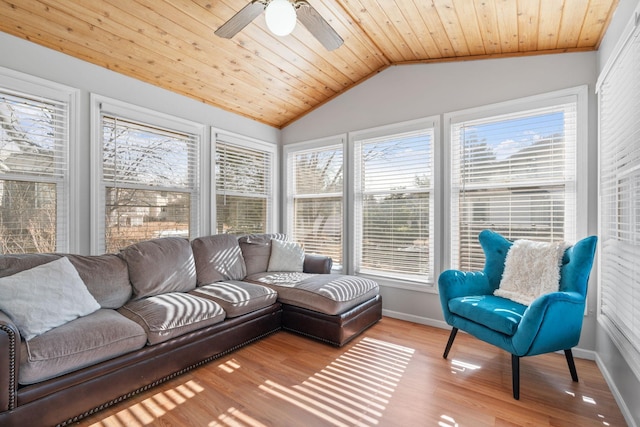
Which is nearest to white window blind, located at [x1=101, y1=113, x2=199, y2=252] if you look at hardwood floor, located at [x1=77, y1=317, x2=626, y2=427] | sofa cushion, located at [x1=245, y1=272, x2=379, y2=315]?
sofa cushion, located at [x1=245, y1=272, x2=379, y2=315]

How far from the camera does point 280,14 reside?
5.80 feet

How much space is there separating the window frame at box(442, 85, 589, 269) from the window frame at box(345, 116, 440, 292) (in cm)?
10

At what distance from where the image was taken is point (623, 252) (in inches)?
74.9

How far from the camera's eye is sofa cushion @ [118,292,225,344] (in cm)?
204

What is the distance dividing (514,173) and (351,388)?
2.35 metres

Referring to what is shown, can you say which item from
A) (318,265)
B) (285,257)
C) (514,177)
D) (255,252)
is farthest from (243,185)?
(514,177)

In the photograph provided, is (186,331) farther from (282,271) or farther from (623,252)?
(623,252)

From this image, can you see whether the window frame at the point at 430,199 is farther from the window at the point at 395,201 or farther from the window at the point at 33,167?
the window at the point at 33,167

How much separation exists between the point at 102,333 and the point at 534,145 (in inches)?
142

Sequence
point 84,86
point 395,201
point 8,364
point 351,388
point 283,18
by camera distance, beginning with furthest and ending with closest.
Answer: point 395,201, point 84,86, point 351,388, point 283,18, point 8,364

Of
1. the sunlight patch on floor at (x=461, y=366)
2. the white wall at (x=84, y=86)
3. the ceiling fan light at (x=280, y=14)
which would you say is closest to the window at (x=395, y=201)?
the sunlight patch on floor at (x=461, y=366)

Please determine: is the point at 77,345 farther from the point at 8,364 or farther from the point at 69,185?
the point at 69,185

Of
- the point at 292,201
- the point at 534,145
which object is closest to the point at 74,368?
the point at 292,201

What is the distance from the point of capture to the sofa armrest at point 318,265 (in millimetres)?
3568
